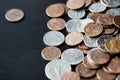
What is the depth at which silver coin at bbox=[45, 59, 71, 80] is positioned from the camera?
1022 mm

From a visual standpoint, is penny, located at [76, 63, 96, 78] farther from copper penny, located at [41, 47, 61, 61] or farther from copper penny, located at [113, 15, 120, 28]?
copper penny, located at [113, 15, 120, 28]

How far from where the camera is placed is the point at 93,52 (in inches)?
41.6

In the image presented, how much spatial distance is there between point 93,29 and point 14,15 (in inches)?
13.7

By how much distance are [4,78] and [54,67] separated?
0.18 m

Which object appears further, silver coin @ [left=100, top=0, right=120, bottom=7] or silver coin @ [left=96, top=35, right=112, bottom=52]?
silver coin @ [left=100, top=0, right=120, bottom=7]

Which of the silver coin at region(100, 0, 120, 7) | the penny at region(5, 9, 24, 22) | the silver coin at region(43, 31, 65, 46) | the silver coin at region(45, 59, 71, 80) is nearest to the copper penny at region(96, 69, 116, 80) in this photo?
the silver coin at region(45, 59, 71, 80)

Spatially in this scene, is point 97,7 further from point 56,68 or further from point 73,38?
point 56,68

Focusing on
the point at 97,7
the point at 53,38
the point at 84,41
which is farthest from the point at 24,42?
the point at 97,7

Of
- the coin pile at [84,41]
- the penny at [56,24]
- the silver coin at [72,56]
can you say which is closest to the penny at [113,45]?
the coin pile at [84,41]

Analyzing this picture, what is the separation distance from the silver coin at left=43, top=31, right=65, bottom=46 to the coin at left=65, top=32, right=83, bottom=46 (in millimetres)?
22

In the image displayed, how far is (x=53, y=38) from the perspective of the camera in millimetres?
1146

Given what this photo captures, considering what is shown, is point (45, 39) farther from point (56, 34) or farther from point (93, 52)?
point (93, 52)

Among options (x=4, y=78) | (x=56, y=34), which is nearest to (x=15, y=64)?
(x=4, y=78)

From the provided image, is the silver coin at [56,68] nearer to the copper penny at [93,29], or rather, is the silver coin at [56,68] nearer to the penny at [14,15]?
the copper penny at [93,29]
